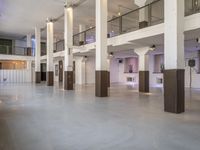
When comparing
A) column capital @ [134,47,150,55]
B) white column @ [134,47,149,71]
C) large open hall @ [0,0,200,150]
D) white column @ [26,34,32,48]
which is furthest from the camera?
white column @ [26,34,32,48]

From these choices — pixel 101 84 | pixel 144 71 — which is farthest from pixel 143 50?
pixel 101 84

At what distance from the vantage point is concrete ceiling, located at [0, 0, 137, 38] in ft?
42.3

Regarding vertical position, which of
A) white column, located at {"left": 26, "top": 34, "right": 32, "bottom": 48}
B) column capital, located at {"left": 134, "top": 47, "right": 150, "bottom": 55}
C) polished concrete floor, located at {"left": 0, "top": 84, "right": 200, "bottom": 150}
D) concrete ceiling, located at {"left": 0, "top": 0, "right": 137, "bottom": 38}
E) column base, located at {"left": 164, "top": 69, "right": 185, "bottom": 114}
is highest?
concrete ceiling, located at {"left": 0, "top": 0, "right": 137, "bottom": 38}

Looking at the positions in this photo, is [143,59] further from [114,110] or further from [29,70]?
[29,70]

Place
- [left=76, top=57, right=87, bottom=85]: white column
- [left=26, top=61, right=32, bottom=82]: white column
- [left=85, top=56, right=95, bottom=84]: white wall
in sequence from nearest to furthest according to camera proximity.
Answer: [left=76, top=57, right=87, bottom=85]: white column → [left=85, top=56, right=95, bottom=84]: white wall → [left=26, top=61, right=32, bottom=82]: white column

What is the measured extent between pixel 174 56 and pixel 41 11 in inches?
465

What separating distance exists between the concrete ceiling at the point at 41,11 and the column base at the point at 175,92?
314 inches

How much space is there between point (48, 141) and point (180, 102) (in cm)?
410

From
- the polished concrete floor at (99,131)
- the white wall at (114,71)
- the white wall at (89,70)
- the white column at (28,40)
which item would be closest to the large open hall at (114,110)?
the polished concrete floor at (99,131)

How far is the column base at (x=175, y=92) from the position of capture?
5769mm

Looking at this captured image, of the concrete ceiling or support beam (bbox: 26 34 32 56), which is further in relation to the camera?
support beam (bbox: 26 34 32 56)

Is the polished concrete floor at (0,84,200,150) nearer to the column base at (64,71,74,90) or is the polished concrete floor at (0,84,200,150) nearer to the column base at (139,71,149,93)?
the column base at (139,71,149,93)

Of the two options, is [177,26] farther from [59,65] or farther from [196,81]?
[59,65]

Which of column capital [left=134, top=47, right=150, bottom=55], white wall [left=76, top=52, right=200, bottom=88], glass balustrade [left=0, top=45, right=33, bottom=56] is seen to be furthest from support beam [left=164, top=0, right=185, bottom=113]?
glass balustrade [left=0, top=45, right=33, bottom=56]
